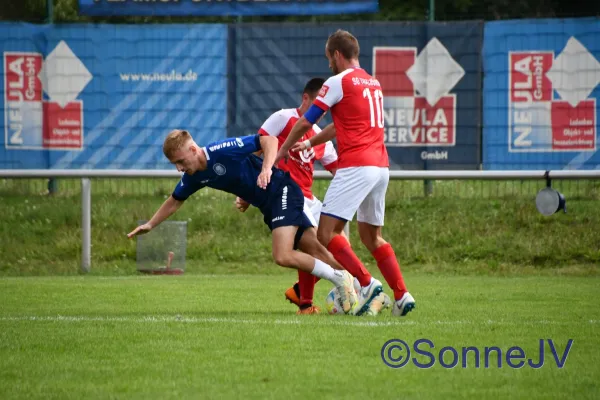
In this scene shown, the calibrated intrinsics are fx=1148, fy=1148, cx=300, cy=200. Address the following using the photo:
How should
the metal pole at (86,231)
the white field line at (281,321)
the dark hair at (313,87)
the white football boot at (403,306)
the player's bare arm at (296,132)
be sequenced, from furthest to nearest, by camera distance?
the metal pole at (86,231), the dark hair at (313,87), the player's bare arm at (296,132), the white football boot at (403,306), the white field line at (281,321)

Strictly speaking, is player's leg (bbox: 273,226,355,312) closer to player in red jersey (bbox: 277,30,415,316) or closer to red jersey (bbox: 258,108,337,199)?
player in red jersey (bbox: 277,30,415,316)

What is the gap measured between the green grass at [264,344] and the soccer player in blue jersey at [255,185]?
430 mm

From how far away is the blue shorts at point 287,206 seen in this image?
9.17 m

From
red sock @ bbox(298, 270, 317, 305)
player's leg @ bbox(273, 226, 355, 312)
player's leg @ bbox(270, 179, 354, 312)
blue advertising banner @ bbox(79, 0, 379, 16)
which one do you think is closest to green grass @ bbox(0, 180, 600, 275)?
blue advertising banner @ bbox(79, 0, 379, 16)

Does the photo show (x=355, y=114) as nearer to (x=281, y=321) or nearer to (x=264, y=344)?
(x=281, y=321)

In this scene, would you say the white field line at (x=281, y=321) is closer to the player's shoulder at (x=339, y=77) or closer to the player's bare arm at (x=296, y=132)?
the player's bare arm at (x=296, y=132)

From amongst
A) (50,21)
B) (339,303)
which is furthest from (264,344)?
(50,21)

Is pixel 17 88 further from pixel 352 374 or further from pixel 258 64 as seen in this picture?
pixel 352 374

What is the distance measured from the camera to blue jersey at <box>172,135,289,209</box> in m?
9.11

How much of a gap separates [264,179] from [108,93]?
1009 centimetres

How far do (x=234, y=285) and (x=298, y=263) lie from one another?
3.58 m

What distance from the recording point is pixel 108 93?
18156 millimetres

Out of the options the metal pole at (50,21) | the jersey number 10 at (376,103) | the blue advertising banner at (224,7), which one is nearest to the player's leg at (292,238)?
the jersey number 10 at (376,103)

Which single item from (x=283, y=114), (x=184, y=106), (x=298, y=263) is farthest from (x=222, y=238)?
(x=298, y=263)
